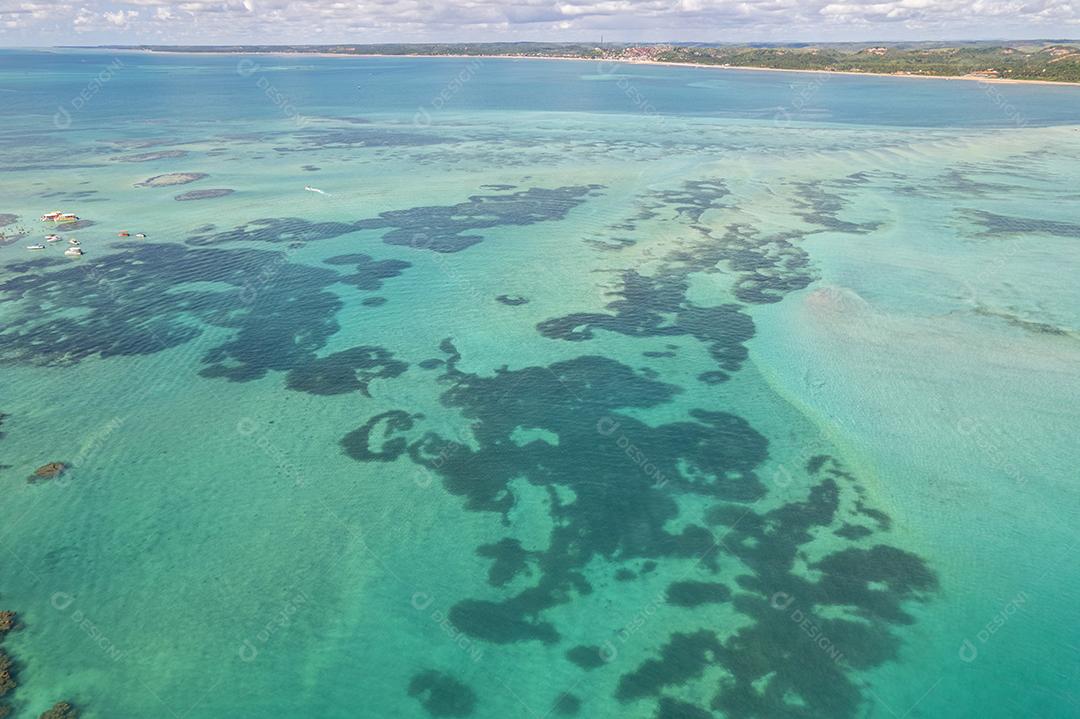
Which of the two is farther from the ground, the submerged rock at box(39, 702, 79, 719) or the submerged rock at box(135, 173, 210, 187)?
the submerged rock at box(39, 702, 79, 719)

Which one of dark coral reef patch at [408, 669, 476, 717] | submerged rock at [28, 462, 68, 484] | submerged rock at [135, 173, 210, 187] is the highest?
submerged rock at [28, 462, 68, 484]

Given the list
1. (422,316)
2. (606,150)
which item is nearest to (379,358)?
(422,316)

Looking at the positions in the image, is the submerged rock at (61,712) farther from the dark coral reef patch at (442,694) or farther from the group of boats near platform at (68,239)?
the group of boats near platform at (68,239)

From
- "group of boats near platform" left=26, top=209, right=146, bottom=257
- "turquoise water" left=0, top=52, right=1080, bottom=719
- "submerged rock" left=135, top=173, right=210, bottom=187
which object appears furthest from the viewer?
"submerged rock" left=135, top=173, right=210, bottom=187

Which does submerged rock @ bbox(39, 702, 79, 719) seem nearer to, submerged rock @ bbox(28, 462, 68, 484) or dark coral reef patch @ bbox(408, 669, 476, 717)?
dark coral reef patch @ bbox(408, 669, 476, 717)

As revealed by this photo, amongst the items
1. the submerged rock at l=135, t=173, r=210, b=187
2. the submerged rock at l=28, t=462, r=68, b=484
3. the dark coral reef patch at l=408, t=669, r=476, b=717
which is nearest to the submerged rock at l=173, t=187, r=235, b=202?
the submerged rock at l=135, t=173, r=210, b=187

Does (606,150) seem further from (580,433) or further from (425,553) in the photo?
(425,553)
